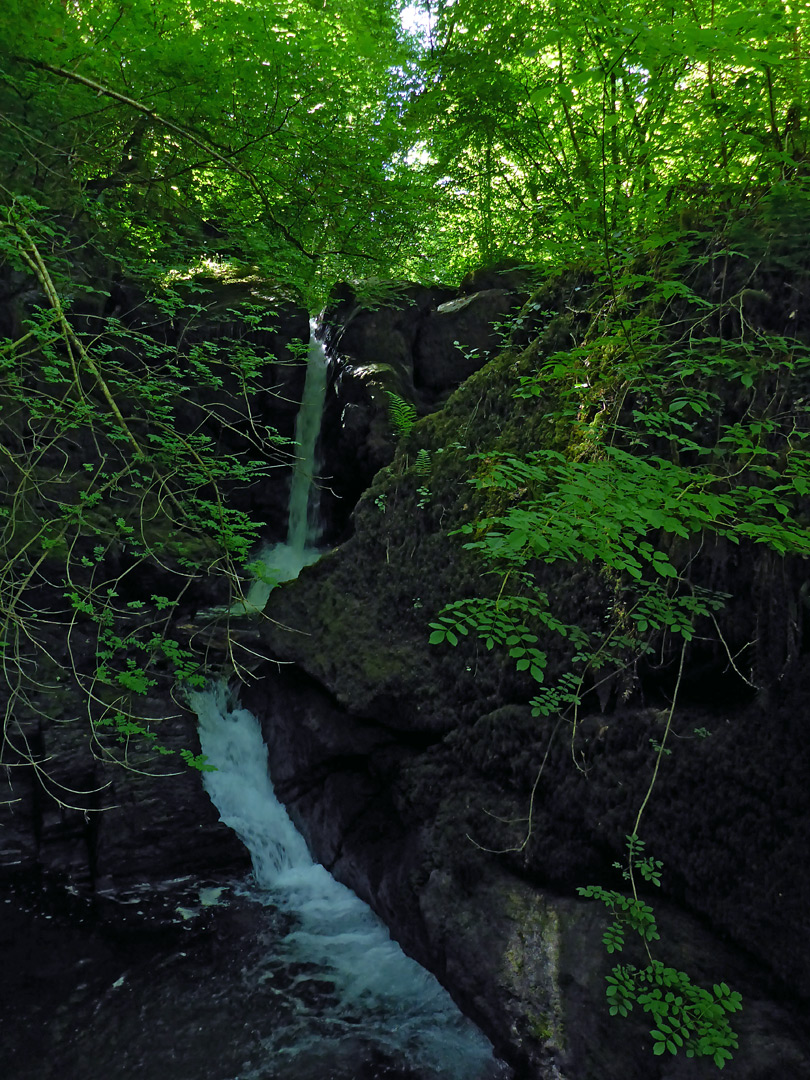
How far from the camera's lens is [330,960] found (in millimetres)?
4609

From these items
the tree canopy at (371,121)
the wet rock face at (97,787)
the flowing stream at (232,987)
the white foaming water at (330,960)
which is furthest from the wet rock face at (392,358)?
the flowing stream at (232,987)

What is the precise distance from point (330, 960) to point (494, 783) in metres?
1.83

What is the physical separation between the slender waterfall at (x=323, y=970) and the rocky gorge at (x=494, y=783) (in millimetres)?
215

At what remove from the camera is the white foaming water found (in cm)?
374

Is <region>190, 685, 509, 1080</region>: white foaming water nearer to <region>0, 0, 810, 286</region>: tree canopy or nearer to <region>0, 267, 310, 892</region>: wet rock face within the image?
<region>0, 267, 310, 892</region>: wet rock face

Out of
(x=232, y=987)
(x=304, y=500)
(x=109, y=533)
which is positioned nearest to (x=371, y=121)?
(x=304, y=500)

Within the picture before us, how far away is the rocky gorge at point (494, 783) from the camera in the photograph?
304 centimetres

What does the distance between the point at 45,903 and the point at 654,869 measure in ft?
15.4

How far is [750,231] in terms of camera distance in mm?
3666

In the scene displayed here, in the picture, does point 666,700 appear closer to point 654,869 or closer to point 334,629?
point 654,869

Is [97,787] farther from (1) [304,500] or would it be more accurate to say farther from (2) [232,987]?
(1) [304,500]

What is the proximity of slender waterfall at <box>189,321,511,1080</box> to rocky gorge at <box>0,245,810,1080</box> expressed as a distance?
215 mm

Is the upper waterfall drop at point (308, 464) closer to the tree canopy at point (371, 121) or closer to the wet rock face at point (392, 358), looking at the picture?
the wet rock face at point (392, 358)

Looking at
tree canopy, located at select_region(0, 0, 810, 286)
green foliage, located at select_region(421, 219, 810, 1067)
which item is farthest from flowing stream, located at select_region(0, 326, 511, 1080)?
tree canopy, located at select_region(0, 0, 810, 286)
